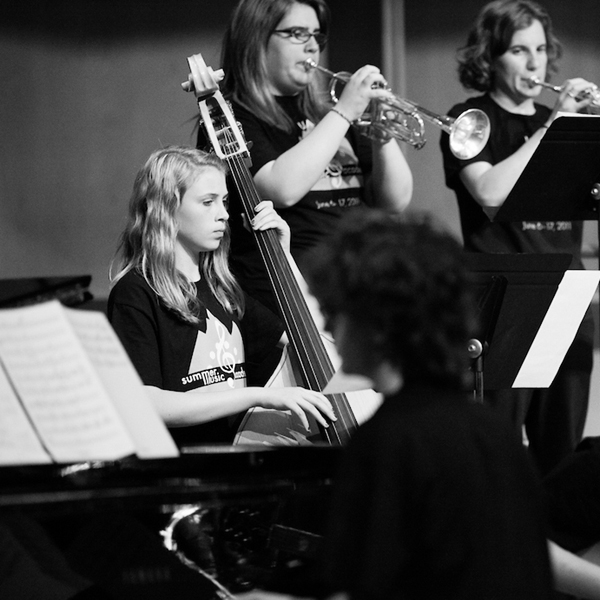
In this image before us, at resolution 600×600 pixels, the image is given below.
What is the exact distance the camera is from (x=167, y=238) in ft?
8.08

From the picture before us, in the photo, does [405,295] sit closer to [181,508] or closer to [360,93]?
[181,508]

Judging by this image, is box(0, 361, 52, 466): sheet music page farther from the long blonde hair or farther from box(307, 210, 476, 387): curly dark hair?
the long blonde hair

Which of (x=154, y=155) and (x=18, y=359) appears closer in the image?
(x=18, y=359)

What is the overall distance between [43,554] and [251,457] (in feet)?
1.08

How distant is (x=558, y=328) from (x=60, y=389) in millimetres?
1422

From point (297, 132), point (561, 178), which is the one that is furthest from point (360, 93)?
point (561, 178)

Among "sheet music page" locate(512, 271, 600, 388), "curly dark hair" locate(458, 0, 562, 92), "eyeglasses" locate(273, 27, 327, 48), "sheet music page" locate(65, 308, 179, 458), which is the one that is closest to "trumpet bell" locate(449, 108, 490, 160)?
"curly dark hair" locate(458, 0, 562, 92)

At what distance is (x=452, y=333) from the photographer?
119 centimetres

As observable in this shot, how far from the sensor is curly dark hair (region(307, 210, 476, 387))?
1175 mm

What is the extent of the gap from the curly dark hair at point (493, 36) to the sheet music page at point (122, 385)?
201 cm

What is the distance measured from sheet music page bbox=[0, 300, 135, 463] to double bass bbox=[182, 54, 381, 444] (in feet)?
2.57

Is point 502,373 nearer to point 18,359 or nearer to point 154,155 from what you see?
point 154,155

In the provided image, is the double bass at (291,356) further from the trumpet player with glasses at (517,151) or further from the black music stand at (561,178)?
the trumpet player with glasses at (517,151)

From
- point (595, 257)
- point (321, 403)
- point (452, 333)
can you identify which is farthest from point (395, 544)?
point (595, 257)
